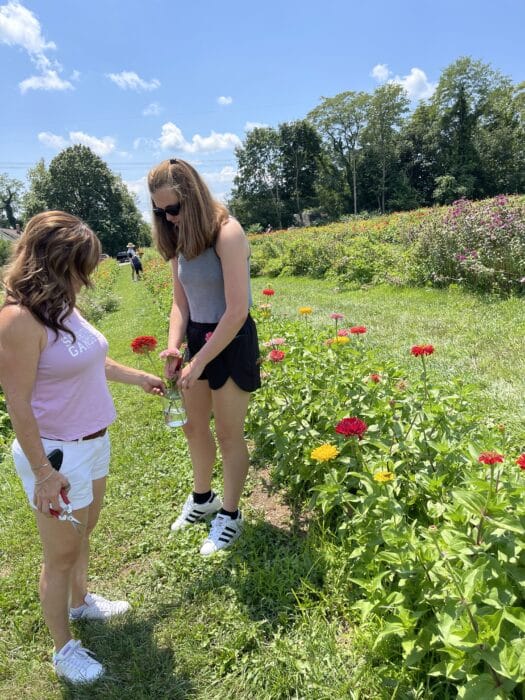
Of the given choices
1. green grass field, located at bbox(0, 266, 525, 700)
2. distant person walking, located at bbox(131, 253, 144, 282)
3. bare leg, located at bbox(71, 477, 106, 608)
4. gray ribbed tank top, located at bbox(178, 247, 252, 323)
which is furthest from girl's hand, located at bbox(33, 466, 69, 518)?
distant person walking, located at bbox(131, 253, 144, 282)

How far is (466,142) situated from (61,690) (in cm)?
4921

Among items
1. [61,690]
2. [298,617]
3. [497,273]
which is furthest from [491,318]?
[61,690]

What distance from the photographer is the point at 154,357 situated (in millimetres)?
6285

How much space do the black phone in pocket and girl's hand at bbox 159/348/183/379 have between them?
70 cm

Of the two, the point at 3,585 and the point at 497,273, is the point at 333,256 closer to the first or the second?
the point at 497,273

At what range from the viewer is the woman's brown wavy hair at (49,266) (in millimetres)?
1405

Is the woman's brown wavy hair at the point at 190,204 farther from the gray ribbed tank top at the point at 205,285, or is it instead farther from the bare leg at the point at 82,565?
the bare leg at the point at 82,565

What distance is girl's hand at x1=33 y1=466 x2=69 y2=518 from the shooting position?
4.69 ft

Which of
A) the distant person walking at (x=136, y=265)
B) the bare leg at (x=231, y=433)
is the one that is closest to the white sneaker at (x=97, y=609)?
the bare leg at (x=231, y=433)

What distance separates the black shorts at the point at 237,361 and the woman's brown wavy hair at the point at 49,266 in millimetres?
748

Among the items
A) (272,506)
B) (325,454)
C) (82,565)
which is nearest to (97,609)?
(82,565)

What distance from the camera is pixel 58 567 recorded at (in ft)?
5.37

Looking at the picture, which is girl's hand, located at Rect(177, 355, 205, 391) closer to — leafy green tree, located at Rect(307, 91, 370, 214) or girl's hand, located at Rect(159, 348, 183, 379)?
girl's hand, located at Rect(159, 348, 183, 379)

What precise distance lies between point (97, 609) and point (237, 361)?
1.35 m
